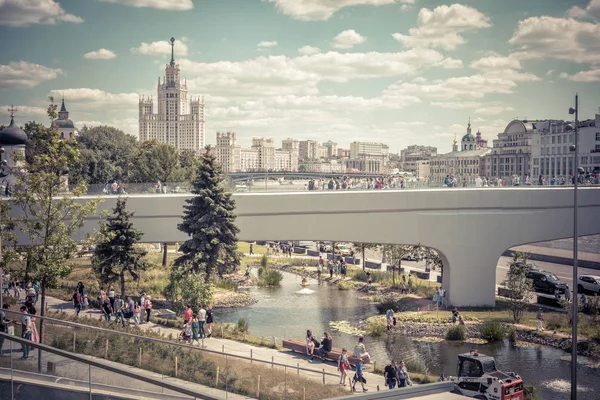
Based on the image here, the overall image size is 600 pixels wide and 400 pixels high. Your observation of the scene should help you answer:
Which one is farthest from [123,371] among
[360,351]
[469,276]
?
[469,276]

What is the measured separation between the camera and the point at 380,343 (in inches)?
982

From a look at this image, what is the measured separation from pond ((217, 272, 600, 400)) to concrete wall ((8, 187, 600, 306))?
3817 millimetres

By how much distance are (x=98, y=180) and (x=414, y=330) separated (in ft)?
157

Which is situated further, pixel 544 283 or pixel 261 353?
pixel 544 283

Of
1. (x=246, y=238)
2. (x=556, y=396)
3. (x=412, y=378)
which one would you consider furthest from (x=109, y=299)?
(x=556, y=396)

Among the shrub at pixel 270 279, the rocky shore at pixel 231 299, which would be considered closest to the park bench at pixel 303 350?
the rocky shore at pixel 231 299

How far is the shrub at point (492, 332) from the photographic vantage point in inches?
1001

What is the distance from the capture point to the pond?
68.2ft

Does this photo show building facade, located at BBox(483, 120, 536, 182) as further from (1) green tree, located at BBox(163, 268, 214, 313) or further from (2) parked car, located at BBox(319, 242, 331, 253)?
(1) green tree, located at BBox(163, 268, 214, 313)

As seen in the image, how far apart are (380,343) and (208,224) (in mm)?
10035

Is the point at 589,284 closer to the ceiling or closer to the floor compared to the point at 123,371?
closer to the floor

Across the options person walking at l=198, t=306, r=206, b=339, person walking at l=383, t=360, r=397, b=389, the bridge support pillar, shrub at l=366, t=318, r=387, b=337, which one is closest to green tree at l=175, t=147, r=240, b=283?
person walking at l=198, t=306, r=206, b=339

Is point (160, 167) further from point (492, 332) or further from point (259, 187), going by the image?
point (492, 332)

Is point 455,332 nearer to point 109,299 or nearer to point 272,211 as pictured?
point 272,211
